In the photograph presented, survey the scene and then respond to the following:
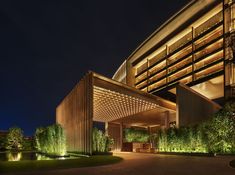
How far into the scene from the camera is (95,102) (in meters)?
24.3

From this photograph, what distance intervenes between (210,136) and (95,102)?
1055cm

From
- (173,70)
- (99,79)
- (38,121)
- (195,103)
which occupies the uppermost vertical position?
(173,70)

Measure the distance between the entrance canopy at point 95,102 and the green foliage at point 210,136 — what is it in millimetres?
4708

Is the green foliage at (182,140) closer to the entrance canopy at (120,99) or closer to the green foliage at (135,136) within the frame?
the entrance canopy at (120,99)

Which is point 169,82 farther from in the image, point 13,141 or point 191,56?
point 13,141

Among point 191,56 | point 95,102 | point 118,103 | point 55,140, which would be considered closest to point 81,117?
point 55,140

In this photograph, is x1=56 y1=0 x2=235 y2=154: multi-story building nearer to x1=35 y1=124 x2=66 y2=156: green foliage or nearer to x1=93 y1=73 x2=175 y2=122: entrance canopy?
x1=93 y1=73 x2=175 y2=122: entrance canopy

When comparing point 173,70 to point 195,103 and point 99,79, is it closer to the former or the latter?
point 195,103

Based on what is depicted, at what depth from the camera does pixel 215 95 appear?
42.7 metres

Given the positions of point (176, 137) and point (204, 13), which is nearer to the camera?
point (176, 137)

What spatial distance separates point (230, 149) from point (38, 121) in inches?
3284

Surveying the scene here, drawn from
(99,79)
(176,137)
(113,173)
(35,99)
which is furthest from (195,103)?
(35,99)

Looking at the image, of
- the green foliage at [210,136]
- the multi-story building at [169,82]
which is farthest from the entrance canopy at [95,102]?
the green foliage at [210,136]

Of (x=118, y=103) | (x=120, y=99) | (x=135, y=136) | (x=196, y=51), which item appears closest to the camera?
(x=120, y=99)
